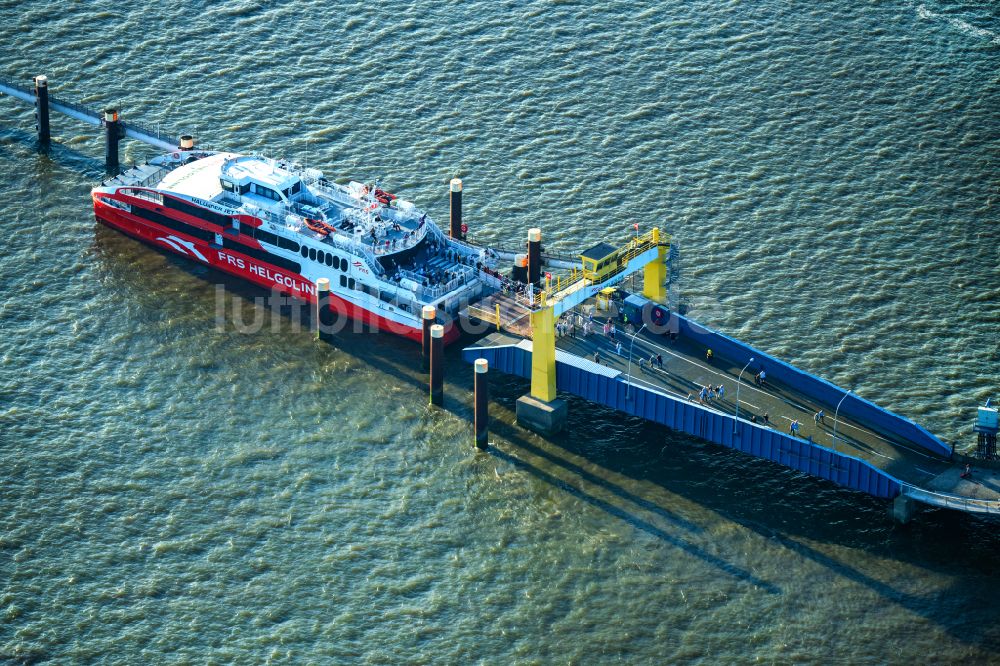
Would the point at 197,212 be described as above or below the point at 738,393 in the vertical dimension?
above

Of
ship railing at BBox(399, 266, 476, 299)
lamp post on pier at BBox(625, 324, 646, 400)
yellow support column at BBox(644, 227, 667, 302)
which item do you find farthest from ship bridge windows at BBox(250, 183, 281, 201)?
lamp post on pier at BBox(625, 324, 646, 400)

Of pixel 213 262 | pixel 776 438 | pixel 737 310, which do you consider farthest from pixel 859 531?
pixel 213 262

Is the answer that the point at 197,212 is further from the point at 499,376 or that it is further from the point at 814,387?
the point at 814,387

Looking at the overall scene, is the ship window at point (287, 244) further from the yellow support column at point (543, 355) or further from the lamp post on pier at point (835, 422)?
the lamp post on pier at point (835, 422)

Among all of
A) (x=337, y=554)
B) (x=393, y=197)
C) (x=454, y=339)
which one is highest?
(x=393, y=197)

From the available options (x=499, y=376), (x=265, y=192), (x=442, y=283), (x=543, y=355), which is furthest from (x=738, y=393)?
(x=265, y=192)

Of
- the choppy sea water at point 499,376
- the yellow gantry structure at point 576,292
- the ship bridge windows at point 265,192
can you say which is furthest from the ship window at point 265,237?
the yellow gantry structure at point 576,292

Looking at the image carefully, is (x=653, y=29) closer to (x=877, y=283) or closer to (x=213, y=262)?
(x=877, y=283)
